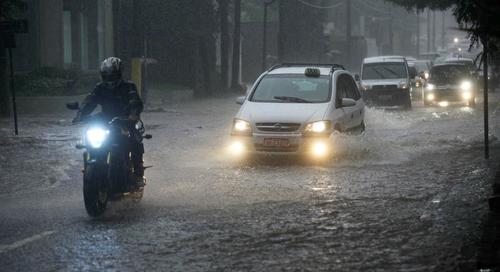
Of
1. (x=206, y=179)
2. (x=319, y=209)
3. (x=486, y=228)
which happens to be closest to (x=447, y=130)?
(x=206, y=179)

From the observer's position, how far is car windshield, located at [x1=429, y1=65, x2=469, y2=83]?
32.5 metres

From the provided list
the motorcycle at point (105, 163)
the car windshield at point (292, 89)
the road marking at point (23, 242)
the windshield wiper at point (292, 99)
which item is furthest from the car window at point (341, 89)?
the road marking at point (23, 242)

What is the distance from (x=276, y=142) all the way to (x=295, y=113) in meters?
0.64

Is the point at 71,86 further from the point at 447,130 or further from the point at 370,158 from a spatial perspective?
the point at 370,158

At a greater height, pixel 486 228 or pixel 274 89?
pixel 274 89

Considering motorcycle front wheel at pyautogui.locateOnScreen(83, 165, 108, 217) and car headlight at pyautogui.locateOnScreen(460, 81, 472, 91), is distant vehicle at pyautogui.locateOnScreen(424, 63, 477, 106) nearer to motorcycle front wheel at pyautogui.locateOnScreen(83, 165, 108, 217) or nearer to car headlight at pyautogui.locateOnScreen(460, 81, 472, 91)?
Result: car headlight at pyautogui.locateOnScreen(460, 81, 472, 91)

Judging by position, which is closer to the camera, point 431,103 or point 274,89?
point 274,89

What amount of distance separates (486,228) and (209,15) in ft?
116

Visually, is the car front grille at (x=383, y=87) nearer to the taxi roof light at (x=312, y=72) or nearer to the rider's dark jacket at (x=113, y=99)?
the taxi roof light at (x=312, y=72)

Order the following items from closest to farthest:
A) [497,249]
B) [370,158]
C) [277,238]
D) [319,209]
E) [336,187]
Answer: [497,249] → [277,238] → [319,209] → [336,187] → [370,158]

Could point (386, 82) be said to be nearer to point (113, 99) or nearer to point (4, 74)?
point (4, 74)

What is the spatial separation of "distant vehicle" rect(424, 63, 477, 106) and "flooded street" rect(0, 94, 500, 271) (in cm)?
1372

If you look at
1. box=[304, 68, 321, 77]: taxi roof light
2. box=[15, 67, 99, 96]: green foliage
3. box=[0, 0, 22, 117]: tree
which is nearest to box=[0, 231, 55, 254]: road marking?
box=[304, 68, 321, 77]: taxi roof light

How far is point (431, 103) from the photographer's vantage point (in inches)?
1303
